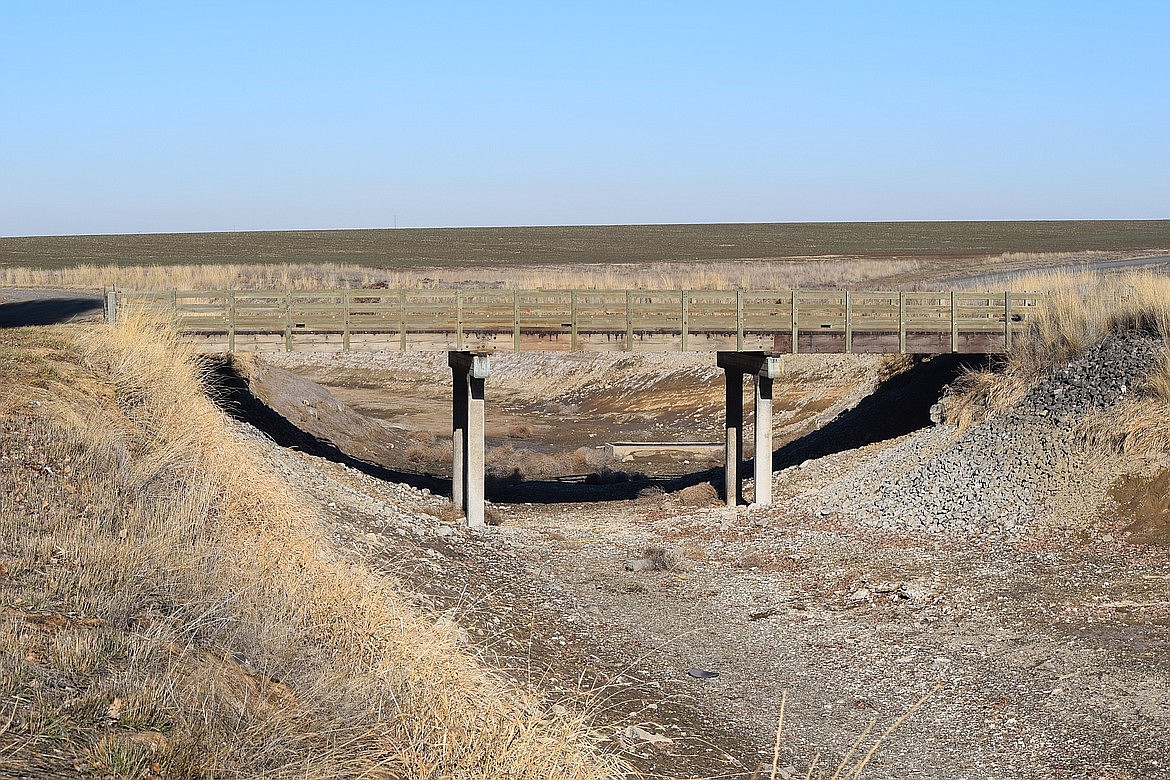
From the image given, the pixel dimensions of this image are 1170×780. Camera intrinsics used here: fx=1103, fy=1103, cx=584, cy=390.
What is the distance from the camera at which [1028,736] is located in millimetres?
12008

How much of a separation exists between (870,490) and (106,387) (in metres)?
14.8

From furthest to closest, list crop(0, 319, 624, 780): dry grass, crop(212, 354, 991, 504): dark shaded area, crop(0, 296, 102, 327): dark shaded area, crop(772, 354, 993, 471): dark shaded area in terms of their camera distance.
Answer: crop(212, 354, 991, 504): dark shaded area < crop(772, 354, 993, 471): dark shaded area < crop(0, 296, 102, 327): dark shaded area < crop(0, 319, 624, 780): dry grass

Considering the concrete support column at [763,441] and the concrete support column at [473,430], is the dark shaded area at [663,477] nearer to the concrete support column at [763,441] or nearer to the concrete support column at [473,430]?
the concrete support column at [763,441]

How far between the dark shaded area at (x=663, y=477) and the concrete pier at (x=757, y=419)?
6.66 feet

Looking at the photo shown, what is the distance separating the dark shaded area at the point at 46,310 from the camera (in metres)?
25.7

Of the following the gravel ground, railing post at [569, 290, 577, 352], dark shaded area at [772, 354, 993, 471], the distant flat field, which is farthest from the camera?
the distant flat field

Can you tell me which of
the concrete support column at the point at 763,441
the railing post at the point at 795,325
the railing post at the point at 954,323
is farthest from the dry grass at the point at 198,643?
the railing post at the point at 954,323

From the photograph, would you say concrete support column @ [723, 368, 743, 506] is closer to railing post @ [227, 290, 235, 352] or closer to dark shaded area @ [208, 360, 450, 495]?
dark shaded area @ [208, 360, 450, 495]

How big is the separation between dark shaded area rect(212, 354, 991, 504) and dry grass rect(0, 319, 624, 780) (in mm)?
13547

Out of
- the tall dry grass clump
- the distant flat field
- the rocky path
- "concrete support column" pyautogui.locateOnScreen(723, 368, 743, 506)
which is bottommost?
the rocky path

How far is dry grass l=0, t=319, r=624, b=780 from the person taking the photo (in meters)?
6.50

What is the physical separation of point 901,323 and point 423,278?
42.3 m

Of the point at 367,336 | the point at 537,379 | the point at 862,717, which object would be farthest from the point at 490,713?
the point at 537,379

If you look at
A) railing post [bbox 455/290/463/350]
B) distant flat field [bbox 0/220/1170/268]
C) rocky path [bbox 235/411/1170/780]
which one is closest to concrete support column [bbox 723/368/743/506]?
rocky path [bbox 235/411/1170/780]
